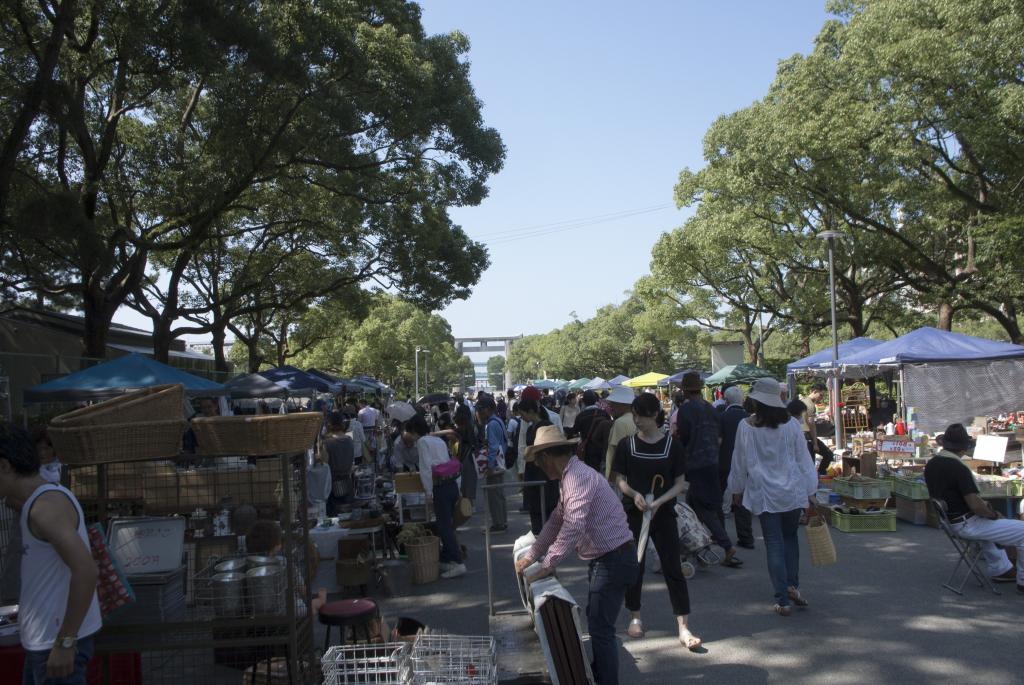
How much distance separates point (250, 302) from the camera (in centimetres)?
2864

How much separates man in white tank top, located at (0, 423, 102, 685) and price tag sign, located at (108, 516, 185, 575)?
1265mm

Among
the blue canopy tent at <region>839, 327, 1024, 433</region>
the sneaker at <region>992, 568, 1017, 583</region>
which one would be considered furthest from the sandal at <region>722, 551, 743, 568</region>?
the blue canopy tent at <region>839, 327, 1024, 433</region>

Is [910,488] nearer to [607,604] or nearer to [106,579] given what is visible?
[607,604]

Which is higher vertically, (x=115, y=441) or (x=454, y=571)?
(x=115, y=441)

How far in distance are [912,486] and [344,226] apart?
14970 millimetres

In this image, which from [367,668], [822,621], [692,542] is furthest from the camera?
[692,542]

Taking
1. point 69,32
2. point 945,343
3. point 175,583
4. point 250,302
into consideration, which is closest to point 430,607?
point 175,583

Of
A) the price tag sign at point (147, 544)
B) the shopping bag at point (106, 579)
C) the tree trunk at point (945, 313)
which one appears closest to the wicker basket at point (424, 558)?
the price tag sign at point (147, 544)

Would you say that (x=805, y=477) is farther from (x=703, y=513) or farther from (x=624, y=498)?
(x=703, y=513)

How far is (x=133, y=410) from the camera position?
14.4ft

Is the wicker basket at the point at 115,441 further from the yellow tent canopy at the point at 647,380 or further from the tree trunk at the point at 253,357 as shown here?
the yellow tent canopy at the point at 647,380

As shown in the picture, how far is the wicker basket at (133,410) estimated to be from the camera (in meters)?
4.19

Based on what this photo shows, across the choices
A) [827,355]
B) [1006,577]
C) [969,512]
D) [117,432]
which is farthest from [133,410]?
[827,355]

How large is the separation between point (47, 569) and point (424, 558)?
15.8 ft
